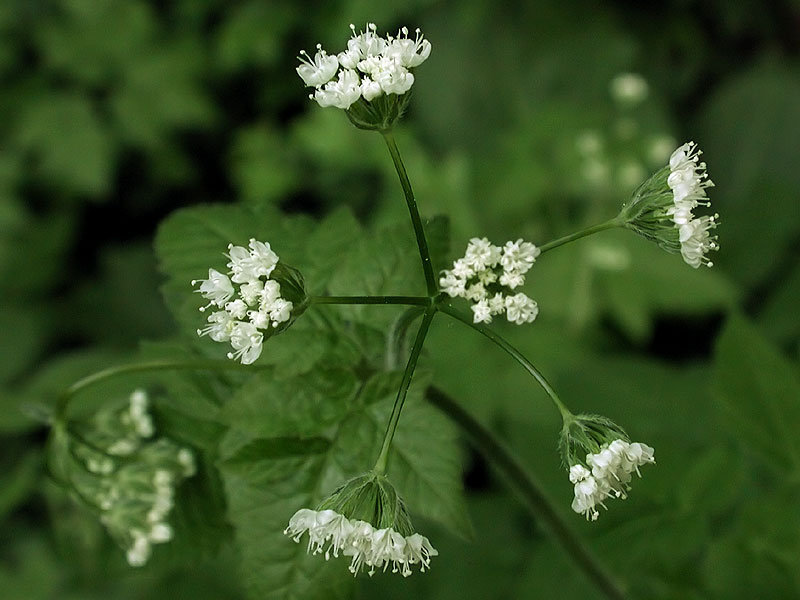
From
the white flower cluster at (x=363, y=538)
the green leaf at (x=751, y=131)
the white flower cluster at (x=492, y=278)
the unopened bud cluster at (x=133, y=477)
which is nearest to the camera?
the white flower cluster at (x=363, y=538)

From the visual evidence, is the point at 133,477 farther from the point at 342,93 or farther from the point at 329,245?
the point at 342,93

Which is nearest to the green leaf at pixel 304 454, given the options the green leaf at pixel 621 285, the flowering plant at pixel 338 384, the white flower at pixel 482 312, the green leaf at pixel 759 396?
the flowering plant at pixel 338 384

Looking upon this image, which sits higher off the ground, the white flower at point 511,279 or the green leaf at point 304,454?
the white flower at point 511,279

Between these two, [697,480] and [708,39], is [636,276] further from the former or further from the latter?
[708,39]

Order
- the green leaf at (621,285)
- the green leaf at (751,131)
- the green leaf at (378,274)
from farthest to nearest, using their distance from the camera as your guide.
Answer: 1. the green leaf at (751,131)
2. the green leaf at (621,285)
3. the green leaf at (378,274)

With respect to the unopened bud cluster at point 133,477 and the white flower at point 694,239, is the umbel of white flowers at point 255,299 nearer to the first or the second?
the unopened bud cluster at point 133,477

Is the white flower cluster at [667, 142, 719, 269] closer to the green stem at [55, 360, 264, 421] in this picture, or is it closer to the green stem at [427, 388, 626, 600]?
the green stem at [427, 388, 626, 600]
